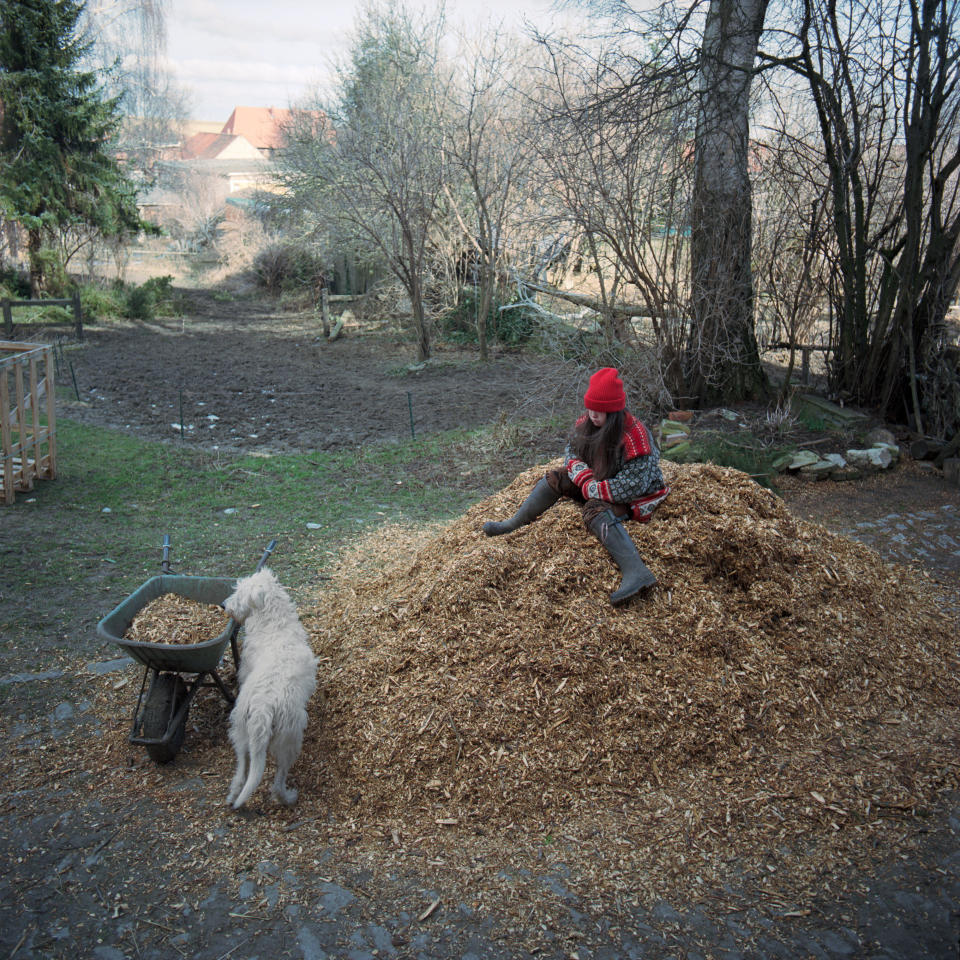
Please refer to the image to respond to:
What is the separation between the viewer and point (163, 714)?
11.1ft

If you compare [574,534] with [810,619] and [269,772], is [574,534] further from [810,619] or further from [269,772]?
[269,772]

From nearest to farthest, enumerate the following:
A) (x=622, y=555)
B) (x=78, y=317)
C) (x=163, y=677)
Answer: (x=163, y=677) < (x=622, y=555) < (x=78, y=317)

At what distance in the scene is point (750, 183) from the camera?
8.30 metres

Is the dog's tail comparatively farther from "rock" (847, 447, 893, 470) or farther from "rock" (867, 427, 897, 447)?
"rock" (867, 427, 897, 447)

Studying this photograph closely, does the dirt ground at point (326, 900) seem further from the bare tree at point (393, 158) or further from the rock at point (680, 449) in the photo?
the bare tree at point (393, 158)

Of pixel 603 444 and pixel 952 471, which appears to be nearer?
pixel 603 444

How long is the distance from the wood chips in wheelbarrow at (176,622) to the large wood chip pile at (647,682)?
26.7 inches

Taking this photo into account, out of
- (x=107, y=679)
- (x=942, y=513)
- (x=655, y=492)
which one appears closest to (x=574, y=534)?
(x=655, y=492)

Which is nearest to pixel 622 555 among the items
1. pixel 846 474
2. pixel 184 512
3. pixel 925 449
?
pixel 184 512

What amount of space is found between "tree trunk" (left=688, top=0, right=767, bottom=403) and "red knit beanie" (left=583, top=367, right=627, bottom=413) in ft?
15.2

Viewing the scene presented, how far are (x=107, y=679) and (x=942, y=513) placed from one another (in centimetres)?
672

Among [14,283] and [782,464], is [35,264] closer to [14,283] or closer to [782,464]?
[14,283]

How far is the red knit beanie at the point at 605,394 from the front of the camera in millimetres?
4086

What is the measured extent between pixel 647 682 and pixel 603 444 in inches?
53.1
